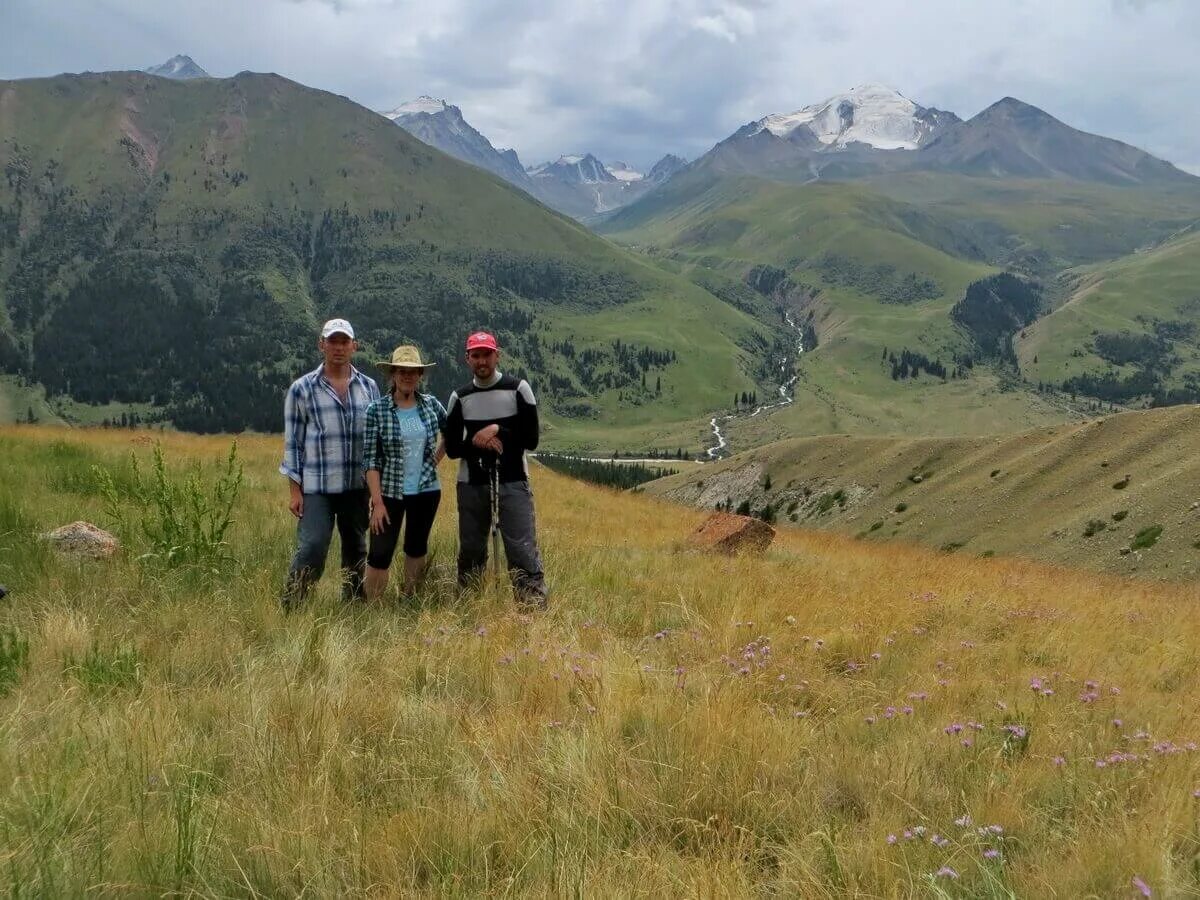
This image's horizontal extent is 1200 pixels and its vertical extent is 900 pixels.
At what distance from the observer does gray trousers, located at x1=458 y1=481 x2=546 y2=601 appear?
6.69 m

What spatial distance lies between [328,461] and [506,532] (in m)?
1.68

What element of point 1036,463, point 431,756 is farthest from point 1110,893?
point 1036,463

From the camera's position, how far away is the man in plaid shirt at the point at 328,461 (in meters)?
6.18

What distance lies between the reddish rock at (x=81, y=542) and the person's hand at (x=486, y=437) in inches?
139

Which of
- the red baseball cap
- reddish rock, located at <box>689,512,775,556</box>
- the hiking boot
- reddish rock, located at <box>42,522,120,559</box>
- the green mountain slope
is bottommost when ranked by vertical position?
the green mountain slope

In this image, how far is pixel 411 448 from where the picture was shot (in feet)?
21.0

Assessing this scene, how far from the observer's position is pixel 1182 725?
13.3 feet

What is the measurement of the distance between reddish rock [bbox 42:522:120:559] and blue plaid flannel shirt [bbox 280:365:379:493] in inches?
78.8

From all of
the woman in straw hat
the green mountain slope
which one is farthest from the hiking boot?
the green mountain slope

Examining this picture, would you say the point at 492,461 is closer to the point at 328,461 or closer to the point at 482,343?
the point at 482,343

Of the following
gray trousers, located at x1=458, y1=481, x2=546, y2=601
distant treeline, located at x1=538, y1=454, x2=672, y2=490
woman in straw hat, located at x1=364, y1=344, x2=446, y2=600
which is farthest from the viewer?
distant treeline, located at x1=538, y1=454, x2=672, y2=490

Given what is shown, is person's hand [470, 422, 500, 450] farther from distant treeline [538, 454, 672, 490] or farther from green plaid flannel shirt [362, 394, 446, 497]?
distant treeline [538, 454, 672, 490]

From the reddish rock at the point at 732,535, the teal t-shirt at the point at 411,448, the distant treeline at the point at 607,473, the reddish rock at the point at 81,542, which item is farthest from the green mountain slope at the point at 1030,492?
the distant treeline at the point at 607,473

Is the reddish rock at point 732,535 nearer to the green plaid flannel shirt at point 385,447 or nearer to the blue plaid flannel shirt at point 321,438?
the green plaid flannel shirt at point 385,447
